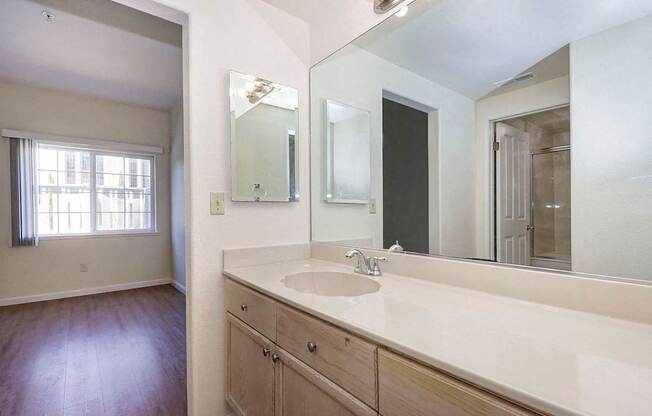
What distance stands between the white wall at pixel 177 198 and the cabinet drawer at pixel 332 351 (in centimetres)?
339

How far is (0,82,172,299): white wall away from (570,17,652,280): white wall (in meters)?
→ 4.93

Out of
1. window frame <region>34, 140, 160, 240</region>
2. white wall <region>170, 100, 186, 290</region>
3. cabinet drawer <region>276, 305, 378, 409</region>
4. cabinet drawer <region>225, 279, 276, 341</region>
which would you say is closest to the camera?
cabinet drawer <region>276, 305, 378, 409</region>

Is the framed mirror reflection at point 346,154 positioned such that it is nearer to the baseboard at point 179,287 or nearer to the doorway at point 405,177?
the doorway at point 405,177

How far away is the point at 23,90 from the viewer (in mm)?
3590

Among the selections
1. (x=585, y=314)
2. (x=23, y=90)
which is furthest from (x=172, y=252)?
(x=585, y=314)

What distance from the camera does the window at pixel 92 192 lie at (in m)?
3.84

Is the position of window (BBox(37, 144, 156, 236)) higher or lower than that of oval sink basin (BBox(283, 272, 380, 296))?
higher

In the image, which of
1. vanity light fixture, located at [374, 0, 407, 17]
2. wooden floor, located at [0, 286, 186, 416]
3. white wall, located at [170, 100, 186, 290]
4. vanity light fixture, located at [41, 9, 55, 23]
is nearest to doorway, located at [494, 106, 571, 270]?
vanity light fixture, located at [374, 0, 407, 17]

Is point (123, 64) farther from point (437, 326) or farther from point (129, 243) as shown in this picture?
point (437, 326)

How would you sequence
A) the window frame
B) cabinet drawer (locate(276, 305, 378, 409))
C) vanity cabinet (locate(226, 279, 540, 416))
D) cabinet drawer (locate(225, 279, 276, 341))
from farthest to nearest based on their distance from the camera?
the window frame < cabinet drawer (locate(225, 279, 276, 341)) < cabinet drawer (locate(276, 305, 378, 409)) < vanity cabinet (locate(226, 279, 540, 416))

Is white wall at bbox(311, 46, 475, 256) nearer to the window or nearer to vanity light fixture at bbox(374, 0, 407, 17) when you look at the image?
vanity light fixture at bbox(374, 0, 407, 17)

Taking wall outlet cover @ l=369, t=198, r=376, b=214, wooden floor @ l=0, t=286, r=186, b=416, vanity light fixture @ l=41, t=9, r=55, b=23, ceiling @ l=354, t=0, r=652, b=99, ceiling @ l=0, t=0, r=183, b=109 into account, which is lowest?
wooden floor @ l=0, t=286, r=186, b=416

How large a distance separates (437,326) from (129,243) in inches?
187

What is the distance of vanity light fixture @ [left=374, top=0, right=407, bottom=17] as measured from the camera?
54.9 inches
